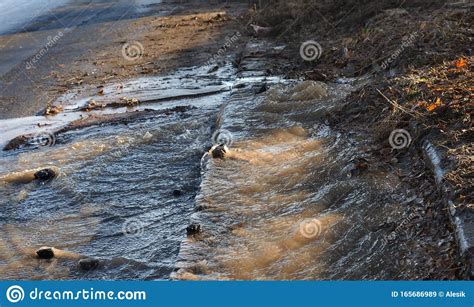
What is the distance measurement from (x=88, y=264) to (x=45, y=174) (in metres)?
2.07

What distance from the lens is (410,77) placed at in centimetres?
716

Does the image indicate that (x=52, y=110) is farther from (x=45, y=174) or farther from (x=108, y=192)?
(x=108, y=192)

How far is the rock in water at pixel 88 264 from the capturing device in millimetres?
5172

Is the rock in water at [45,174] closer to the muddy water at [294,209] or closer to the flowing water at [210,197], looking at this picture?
the flowing water at [210,197]

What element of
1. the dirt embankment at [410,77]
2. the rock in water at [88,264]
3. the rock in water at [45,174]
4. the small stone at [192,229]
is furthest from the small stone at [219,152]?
the rock in water at [88,264]

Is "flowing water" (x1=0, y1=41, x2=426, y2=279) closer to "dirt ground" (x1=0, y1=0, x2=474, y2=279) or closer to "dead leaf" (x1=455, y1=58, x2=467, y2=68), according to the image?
"dirt ground" (x1=0, y1=0, x2=474, y2=279)

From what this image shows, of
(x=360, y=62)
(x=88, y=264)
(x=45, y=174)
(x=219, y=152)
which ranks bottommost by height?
(x=88, y=264)

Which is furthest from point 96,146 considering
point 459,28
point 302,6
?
point 302,6

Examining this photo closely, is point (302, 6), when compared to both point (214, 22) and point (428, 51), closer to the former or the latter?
point (214, 22)

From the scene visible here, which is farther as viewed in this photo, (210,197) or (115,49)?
(115,49)

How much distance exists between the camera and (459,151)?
5293 millimetres

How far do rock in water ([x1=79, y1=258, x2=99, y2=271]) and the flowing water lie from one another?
0.17 feet

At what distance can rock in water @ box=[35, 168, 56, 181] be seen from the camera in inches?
274

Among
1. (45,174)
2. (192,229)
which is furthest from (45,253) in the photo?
(45,174)
